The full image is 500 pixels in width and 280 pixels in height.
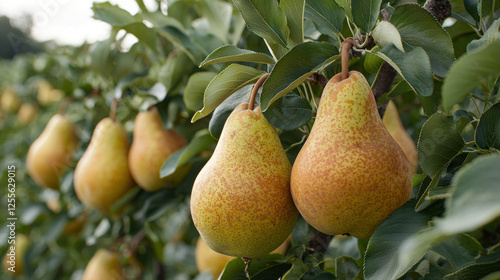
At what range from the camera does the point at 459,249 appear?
21.3 inches

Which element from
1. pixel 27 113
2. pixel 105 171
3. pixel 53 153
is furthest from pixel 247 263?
pixel 27 113

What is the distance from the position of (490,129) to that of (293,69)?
254 mm

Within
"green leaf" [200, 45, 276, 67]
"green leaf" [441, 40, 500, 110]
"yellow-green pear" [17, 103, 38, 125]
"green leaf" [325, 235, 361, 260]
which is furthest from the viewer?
"yellow-green pear" [17, 103, 38, 125]

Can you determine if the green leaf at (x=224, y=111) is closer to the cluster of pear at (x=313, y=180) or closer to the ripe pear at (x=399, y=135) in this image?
the cluster of pear at (x=313, y=180)

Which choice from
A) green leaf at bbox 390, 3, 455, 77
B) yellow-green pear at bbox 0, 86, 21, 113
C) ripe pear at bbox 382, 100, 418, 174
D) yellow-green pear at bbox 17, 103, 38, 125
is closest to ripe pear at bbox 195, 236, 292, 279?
ripe pear at bbox 382, 100, 418, 174

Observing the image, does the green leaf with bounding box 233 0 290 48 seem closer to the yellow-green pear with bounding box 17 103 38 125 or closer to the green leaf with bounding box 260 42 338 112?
the green leaf with bounding box 260 42 338 112

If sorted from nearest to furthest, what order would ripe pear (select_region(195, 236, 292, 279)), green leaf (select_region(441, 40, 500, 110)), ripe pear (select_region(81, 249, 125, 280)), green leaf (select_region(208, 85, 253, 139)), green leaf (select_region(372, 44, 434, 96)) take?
Answer: green leaf (select_region(441, 40, 500, 110)) < green leaf (select_region(372, 44, 434, 96)) < green leaf (select_region(208, 85, 253, 139)) < ripe pear (select_region(195, 236, 292, 279)) < ripe pear (select_region(81, 249, 125, 280))

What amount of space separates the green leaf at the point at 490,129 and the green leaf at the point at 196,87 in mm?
463

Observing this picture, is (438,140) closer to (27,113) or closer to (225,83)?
(225,83)

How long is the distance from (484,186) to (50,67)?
245 cm

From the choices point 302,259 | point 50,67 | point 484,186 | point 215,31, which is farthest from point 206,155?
point 50,67

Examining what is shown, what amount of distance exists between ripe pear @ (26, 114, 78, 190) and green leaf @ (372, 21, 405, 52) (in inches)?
47.6

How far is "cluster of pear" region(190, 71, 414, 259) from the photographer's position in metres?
0.49

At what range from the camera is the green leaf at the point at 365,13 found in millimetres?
550
